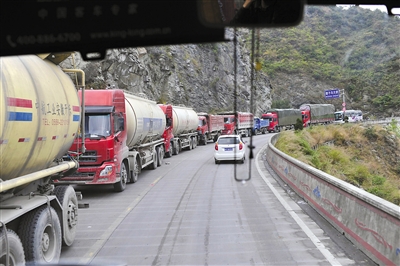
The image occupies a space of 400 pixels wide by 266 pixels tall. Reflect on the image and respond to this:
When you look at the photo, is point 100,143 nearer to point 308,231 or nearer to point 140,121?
point 140,121

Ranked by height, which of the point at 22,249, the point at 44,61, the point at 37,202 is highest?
the point at 44,61

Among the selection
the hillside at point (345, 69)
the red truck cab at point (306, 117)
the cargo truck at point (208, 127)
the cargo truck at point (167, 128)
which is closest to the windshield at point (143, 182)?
the cargo truck at point (167, 128)

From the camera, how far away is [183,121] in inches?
1180

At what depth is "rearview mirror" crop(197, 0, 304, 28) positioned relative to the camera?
8.71ft

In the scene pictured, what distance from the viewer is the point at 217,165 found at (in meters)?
22.0

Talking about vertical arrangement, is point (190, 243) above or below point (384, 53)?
below

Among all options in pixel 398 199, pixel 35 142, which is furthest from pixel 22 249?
pixel 398 199

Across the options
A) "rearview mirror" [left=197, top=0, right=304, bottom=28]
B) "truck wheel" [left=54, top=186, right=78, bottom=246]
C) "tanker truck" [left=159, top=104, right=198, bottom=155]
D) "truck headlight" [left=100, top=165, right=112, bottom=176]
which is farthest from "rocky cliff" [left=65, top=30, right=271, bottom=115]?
"rearview mirror" [left=197, top=0, right=304, bottom=28]

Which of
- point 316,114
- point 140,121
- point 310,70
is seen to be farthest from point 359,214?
point 310,70

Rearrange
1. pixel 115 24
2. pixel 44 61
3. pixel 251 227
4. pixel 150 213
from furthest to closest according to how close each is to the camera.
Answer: pixel 150 213
pixel 251 227
pixel 44 61
pixel 115 24

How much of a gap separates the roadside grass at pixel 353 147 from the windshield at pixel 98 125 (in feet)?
45.0

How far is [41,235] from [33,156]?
124cm

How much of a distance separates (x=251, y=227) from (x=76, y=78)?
16.6ft

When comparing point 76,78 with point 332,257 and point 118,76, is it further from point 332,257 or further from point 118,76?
point 118,76
